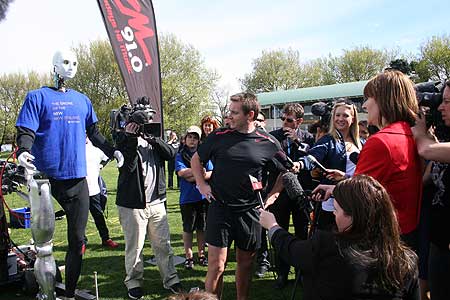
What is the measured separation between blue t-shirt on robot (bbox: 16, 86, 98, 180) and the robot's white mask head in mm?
157

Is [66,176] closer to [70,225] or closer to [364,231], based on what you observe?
[70,225]

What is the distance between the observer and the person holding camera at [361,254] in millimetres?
1673

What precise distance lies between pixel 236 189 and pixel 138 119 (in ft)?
3.49

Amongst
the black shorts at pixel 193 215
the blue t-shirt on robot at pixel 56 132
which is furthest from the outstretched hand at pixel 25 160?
the black shorts at pixel 193 215

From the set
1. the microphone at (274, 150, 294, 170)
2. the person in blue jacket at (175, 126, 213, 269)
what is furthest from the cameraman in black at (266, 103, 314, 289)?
the person in blue jacket at (175, 126, 213, 269)

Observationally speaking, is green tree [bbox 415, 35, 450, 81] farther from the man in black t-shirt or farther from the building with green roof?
the man in black t-shirt

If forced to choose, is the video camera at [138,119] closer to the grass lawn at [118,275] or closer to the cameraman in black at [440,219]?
the grass lawn at [118,275]

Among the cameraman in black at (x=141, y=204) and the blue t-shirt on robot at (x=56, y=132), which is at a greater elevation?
the blue t-shirt on robot at (x=56, y=132)

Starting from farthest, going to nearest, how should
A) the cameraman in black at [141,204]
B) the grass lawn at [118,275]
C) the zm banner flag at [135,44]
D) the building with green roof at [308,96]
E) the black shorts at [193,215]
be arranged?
1. the building with green roof at [308,96]
2. the zm banner flag at [135,44]
3. the black shorts at [193,215]
4. the grass lawn at [118,275]
5. the cameraman in black at [141,204]

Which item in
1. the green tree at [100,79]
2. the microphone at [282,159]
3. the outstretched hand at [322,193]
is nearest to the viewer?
the outstretched hand at [322,193]

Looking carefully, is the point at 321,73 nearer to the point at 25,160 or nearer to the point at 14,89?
the point at 14,89

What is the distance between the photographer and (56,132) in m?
3.13

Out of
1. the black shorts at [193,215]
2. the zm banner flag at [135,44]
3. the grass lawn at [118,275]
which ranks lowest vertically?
the grass lawn at [118,275]

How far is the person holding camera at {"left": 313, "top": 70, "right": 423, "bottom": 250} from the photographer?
2.12 metres
